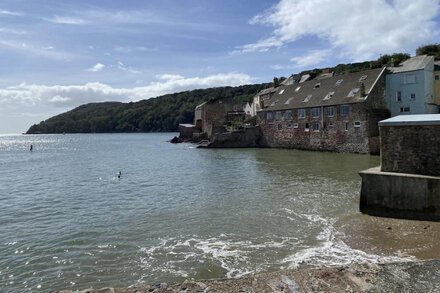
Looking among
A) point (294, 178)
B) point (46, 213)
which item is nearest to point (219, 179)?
point (294, 178)

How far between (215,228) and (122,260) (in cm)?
411

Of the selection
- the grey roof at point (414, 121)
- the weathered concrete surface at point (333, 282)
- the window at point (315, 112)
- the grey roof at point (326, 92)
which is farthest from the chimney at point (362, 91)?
the weathered concrete surface at point (333, 282)

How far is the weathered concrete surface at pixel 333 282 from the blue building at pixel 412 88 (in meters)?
39.4

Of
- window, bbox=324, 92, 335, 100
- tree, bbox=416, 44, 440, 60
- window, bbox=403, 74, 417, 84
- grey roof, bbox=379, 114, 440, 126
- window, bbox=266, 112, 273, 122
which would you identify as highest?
tree, bbox=416, 44, 440, 60

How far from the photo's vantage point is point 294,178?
86.4 feet

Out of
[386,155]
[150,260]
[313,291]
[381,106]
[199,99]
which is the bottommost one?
[150,260]

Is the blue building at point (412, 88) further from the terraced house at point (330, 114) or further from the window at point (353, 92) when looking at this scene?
the window at point (353, 92)

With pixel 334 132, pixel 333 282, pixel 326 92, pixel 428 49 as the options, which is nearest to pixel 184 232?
pixel 333 282

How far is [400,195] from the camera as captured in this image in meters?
14.9

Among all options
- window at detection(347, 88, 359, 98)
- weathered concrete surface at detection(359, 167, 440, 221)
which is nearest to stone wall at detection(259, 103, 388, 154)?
window at detection(347, 88, 359, 98)

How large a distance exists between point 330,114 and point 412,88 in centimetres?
908

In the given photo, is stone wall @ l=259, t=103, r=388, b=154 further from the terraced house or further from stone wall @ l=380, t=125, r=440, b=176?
stone wall @ l=380, t=125, r=440, b=176

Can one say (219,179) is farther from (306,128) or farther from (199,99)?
(199,99)

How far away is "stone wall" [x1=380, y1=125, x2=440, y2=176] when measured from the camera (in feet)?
48.0
